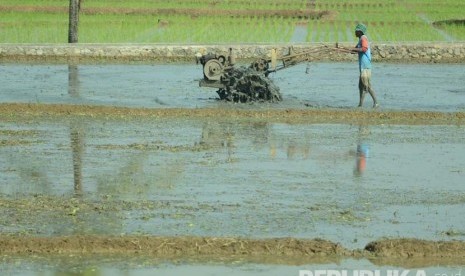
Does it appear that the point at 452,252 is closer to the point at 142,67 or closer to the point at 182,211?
the point at 182,211

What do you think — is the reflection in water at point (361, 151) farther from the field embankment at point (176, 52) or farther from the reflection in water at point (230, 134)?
the field embankment at point (176, 52)

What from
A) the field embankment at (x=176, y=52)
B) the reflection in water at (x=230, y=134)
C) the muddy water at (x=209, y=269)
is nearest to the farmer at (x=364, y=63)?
the reflection in water at (x=230, y=134)

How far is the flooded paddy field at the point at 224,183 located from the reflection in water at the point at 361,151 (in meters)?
0.02

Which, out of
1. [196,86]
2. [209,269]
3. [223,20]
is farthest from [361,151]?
[223,20]

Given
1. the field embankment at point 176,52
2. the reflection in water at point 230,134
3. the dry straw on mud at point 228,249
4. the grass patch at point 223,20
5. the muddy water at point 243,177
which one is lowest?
the grass patch at point 223,20

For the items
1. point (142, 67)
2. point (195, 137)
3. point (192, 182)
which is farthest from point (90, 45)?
point (192, 182)

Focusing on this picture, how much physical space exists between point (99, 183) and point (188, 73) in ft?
41.1

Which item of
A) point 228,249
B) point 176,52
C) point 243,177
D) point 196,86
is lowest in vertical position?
point 176,52

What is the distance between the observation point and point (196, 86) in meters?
20.8

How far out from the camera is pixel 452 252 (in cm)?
830

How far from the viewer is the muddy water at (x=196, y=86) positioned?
1844 centimetres

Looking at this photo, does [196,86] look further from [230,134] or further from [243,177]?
[243,177]

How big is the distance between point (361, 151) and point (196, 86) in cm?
780

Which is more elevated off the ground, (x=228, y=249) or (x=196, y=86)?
(x=228, y=249)
